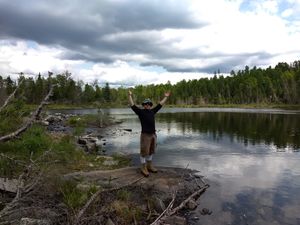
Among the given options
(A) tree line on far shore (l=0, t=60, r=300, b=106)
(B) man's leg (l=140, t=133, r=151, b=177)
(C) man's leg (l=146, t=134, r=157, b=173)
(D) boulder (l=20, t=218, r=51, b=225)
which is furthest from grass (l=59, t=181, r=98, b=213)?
(A) tree line on far shore (l=0, t=60, r=300, b=106)

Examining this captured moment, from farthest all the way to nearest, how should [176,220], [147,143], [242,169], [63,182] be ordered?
1. [242,169]
2. [147,143]
3. [63,182]
4. [176,220]

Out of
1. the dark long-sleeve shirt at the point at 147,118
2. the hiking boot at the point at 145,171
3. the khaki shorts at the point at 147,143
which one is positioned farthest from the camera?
the hiking boot at the point at 145,171

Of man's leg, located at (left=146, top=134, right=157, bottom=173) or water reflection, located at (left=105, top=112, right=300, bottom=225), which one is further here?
man's leg, located at (left=146, top=134, right=157, bottom=173)

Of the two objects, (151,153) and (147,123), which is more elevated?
(147,123)

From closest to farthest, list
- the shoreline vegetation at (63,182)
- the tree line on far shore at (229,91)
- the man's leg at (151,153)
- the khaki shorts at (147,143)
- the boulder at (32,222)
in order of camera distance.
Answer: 1. the shoreline vegetation at (63,182)
2. the boulder at (32,222)
3. the khaki shorts at (147,143)
4. the man's leg at (151,153)
5. the tree line on far shore at (229,91)

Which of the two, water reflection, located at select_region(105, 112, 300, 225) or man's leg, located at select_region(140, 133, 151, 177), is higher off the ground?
man's leg, located at select_region(140, 133, 151, 177)

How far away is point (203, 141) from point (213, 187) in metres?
17.1

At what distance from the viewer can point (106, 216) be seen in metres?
10.3

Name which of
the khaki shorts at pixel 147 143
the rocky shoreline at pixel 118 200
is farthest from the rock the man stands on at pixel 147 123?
the rocky shoreline at pixel 118 200

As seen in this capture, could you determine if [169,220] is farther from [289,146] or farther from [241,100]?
[241,100]

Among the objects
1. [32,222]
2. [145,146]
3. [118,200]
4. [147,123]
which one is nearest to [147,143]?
[145,146]

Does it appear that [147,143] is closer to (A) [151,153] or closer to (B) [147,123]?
(A) [151,153]

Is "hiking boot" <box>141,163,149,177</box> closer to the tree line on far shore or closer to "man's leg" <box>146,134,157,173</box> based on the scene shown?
"man's leg" <box>146,134,157,173</box>

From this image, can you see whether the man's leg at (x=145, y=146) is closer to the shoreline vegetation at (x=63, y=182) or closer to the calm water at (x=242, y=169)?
the shoreline vegetation at (x=63, y=182)
